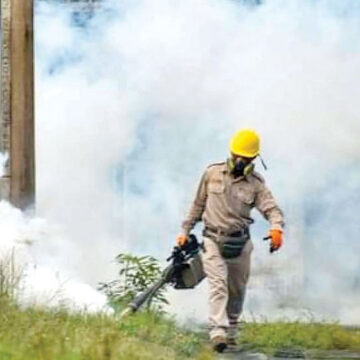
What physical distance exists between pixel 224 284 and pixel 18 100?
9.05 feet

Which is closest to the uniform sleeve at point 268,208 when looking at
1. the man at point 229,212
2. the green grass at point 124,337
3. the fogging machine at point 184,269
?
the man at point 229,212

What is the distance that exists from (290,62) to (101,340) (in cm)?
758

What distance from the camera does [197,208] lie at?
1139 cm

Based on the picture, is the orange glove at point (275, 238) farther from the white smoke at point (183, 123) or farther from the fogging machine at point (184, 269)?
the white smoke at point (183, 123)

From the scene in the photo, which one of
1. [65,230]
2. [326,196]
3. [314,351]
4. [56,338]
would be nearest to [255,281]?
[326,196]

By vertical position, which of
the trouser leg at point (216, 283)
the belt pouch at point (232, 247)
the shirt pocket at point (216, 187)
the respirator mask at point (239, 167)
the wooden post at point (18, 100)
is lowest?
the trouser leg at point (216, 283)

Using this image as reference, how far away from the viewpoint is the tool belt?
1115 cm

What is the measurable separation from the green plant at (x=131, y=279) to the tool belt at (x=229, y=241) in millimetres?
1324

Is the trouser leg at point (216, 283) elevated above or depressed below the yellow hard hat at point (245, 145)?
below

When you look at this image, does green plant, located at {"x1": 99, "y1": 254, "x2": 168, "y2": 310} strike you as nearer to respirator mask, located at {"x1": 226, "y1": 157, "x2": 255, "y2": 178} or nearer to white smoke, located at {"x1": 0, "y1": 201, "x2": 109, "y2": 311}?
white smoke, located at {"x1": 0, "y1": 201, "x2": 109, "y2": 311}

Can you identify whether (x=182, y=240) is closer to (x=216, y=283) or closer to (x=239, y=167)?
(x=216, y=283)

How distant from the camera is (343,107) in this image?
15.1 m

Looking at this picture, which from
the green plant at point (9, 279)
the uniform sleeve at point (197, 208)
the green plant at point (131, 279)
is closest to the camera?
the green plant at point (9, 279)

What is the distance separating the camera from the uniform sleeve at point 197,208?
11312 millimetres
